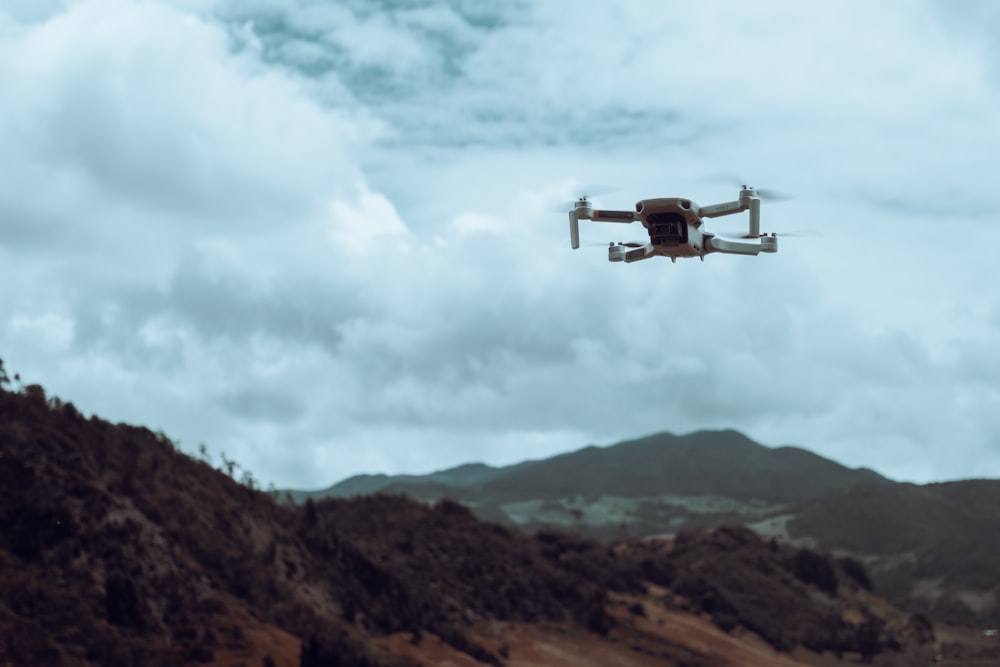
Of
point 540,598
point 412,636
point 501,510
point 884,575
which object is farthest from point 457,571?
point 501,510

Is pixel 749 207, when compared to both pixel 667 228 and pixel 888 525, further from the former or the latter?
pixel 888 525

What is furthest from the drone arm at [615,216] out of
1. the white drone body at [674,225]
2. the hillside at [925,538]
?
the hillside at [925,538]

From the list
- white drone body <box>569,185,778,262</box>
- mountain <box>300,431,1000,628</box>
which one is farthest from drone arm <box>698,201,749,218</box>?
mountain <box>300,431,1000,628</box>

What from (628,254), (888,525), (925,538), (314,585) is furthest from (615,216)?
(888,525)

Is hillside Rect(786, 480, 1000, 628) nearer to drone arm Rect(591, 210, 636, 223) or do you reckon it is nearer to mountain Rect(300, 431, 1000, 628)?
mountain Rect(300, 431, 1000, 628)

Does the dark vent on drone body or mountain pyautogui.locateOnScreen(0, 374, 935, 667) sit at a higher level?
the dark vent on drone body

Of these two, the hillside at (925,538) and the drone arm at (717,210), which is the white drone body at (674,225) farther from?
the hillside at (925,538)
